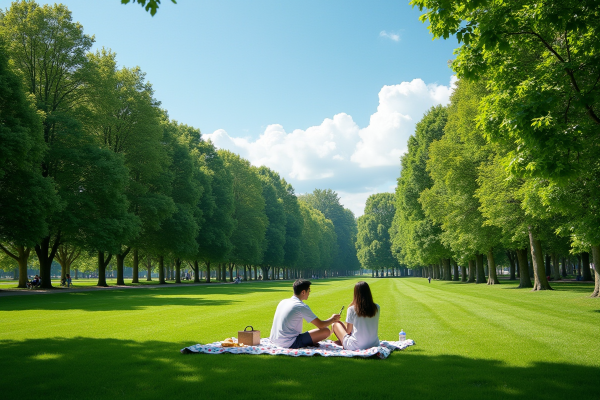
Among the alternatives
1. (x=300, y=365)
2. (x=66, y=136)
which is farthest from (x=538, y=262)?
(x=66, y=136)

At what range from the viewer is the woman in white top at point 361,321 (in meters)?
8.99

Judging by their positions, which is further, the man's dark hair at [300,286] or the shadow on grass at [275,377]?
the man's dark hair at [300,286]

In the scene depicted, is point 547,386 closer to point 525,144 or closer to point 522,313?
point 525,144

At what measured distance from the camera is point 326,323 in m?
9.47

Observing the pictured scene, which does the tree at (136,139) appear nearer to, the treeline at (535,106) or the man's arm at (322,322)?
the treeline at (535,106)

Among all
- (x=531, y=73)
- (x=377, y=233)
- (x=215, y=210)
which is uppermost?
(x=531, y=73)

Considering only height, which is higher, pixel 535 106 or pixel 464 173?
pixel 464 173

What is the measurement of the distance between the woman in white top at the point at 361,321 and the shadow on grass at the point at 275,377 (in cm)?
62

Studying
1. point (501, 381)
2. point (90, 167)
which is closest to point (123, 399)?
point (501, 381)

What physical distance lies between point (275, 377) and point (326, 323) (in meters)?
2.40

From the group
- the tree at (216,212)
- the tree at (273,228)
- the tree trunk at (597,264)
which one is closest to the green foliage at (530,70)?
the tree trunk at (597,264)

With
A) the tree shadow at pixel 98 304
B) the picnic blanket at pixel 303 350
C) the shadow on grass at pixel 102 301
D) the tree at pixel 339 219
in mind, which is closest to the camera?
the picnic blanket at pixel 303 350

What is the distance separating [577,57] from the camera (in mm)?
13500

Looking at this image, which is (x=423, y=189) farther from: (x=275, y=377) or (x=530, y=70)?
(x=275, y=377)
